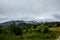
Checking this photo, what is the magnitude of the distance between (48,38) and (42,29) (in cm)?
180

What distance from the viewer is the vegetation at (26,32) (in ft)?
39.6

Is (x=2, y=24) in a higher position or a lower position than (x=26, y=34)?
higher

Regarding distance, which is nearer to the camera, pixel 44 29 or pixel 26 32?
pixel 26 32

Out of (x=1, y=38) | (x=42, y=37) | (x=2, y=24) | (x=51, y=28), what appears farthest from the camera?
(x=51, y=28)

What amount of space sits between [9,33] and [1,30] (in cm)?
59

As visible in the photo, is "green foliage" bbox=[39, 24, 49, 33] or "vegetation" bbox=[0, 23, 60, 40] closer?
"vegetation" bbox=[0, 23, 60, 40]

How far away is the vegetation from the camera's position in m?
12.1

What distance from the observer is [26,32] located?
1344cm

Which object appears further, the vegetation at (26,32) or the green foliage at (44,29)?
the green foliage at (44,29)

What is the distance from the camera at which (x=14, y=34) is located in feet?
40.5

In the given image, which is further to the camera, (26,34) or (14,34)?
(26,34)

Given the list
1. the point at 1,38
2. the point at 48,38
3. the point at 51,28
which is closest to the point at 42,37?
the point at 48,38

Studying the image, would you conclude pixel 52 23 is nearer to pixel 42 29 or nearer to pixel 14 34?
pixel 42 29

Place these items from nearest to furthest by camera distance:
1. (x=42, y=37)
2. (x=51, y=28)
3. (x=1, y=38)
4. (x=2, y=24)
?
1. (x=1, y=38)
2. (x=2, y=24)
3. (x=42, y=37)
4. (x=51, y=28)
